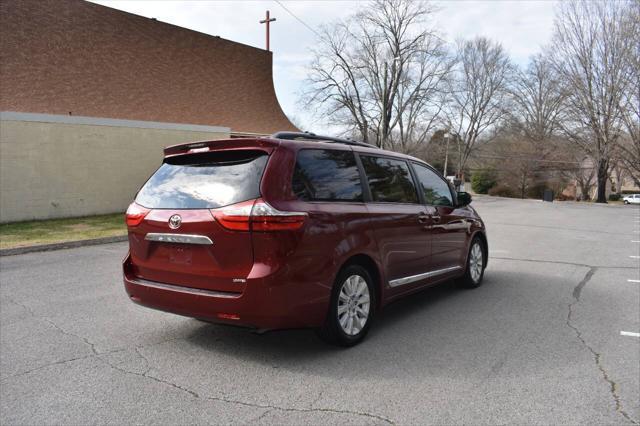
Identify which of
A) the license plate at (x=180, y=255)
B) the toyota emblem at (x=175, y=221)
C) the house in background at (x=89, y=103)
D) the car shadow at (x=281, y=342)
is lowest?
the car shadow at (x=281, y=342)

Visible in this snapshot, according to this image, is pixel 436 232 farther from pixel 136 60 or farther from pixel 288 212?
pixel 136 60

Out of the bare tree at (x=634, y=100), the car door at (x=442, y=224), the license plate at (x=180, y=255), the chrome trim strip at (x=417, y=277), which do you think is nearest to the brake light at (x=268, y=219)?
the license plate at (x=180, y=255)

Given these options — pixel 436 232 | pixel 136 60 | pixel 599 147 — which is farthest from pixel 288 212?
pixel 599 147

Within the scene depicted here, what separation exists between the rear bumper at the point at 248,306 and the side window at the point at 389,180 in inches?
57.7

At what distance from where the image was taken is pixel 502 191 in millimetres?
61656

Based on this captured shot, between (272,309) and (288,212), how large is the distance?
740 mm

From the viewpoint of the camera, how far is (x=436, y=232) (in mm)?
5805

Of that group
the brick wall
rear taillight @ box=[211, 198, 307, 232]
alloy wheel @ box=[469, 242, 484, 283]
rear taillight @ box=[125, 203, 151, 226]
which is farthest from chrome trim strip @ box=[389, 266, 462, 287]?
the brick wall

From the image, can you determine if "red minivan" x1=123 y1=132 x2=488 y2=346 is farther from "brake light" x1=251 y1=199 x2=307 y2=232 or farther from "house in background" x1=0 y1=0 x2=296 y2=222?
"house in background" x1=0 y1=0 x2=296 y2=222

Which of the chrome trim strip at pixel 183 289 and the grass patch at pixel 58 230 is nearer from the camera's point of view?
the chrome trim strip at pixel 183 289

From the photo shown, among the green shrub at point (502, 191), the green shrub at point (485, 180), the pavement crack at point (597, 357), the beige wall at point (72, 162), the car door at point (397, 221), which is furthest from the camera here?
the green shrub at point (485, 180)

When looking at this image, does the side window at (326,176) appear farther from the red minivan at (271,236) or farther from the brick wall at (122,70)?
the brick wall at (122,70)

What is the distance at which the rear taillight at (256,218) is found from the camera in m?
3.73

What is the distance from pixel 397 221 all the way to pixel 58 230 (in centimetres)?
1063
